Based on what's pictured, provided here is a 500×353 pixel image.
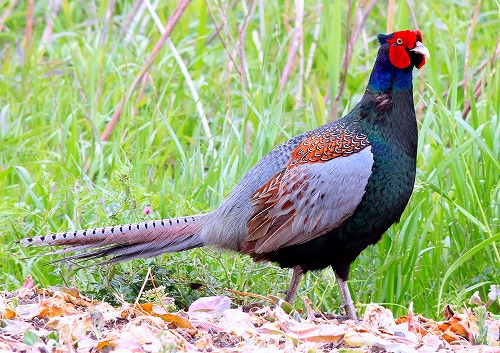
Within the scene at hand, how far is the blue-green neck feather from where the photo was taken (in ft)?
14.8

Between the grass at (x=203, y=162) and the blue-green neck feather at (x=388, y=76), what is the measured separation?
0.29 metres

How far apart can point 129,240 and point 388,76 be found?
145 cm

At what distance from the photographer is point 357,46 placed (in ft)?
25.1

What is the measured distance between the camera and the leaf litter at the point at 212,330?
10.2 ft

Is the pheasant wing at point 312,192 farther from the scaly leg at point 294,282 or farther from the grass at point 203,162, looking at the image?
the grass at point 203,162

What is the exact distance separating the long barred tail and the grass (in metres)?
0.09

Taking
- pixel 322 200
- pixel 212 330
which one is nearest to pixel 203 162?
pixel 322 200

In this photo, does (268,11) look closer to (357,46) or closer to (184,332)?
(357,46)

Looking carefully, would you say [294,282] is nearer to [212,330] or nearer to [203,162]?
[212,330]

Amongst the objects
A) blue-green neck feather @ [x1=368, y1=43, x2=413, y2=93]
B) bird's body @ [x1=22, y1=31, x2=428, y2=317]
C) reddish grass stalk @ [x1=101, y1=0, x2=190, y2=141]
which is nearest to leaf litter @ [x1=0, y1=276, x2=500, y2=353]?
bird's body @ [x1=22, y1=31, x2=428, y2=317]

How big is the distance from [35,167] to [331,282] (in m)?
2.12

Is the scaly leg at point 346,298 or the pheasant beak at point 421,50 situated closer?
the scaly leg at point 346,298

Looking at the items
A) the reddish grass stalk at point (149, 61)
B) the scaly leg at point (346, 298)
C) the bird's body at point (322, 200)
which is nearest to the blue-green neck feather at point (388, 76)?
the bird's body at point (322, 200)

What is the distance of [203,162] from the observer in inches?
221
